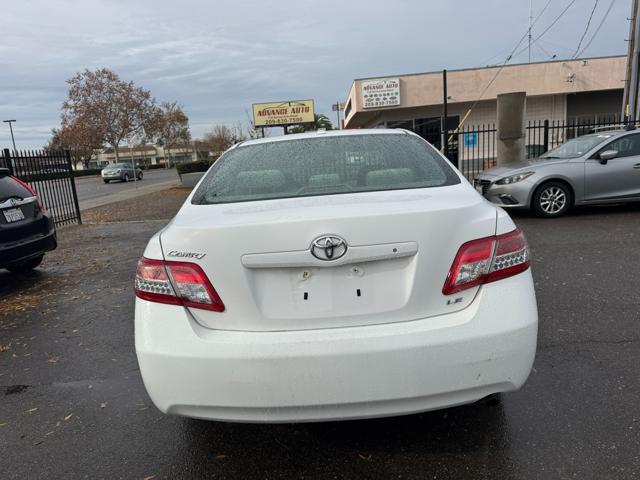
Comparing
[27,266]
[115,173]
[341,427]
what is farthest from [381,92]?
[341,427]

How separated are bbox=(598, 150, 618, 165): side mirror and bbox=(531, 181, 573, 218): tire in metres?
0.68

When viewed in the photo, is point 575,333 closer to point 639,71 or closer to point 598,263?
point 598,263

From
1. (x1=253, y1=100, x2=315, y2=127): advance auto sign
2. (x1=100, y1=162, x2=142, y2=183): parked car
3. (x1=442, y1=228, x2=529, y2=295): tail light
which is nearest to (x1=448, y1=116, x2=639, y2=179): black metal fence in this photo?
(x1=442, y1=228, x2=529, y2=295): tail light

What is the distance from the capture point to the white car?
2086 millimetres

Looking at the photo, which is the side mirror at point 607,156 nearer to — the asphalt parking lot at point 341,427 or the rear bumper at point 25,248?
the asphalt parking lot at point 341,427

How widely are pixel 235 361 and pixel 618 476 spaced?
175 cm

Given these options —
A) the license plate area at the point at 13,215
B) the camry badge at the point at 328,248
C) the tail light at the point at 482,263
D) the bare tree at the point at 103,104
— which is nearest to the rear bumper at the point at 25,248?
the license plate area at the point at 13,215

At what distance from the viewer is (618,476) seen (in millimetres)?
2254

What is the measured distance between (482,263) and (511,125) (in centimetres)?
1286

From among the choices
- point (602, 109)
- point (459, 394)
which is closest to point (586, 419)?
point (459, 394)

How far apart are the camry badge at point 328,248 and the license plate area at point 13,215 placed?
208 inches

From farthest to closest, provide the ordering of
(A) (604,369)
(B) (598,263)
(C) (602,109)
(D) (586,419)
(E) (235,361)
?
(C) (602,109), (B) (598,263), (A) (604,369), (D) (586,419), (E) (235,361)

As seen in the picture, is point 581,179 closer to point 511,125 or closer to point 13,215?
point 511,125

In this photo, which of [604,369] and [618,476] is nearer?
[618,476]
